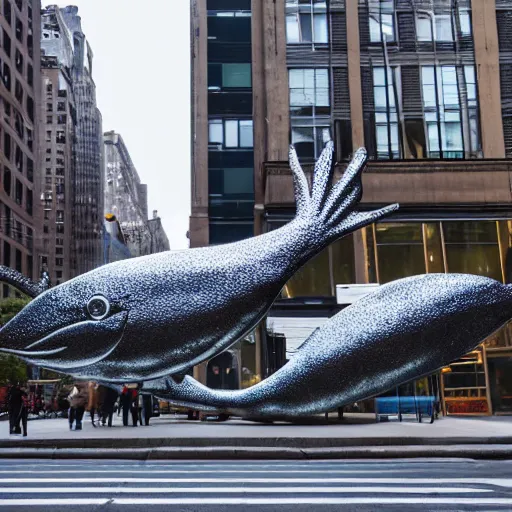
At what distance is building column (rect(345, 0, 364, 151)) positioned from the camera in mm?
29328

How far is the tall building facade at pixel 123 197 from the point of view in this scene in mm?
130000

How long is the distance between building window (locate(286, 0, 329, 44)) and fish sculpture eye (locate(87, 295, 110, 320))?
19238 millimetres

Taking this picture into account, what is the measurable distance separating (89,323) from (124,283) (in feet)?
3.08

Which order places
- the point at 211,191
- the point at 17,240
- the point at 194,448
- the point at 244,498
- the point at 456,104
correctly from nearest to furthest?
the point at 244,498, the point at 194,448, the point at 456,104, the point at 211,191, the point at 17,240

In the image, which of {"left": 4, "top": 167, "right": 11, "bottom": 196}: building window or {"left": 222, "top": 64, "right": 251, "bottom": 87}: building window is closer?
{"left": 222, "top": 64, "right": 251, "bottom": 87}: building window

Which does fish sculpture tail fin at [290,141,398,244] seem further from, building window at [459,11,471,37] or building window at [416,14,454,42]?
building window at [459,11,471,37]

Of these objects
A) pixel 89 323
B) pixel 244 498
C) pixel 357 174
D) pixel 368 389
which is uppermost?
pixel 357 174

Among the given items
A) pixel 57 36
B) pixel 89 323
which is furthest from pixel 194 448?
pixel 57 36

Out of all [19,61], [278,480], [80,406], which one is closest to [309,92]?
[80,406]

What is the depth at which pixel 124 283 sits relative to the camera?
14.2m

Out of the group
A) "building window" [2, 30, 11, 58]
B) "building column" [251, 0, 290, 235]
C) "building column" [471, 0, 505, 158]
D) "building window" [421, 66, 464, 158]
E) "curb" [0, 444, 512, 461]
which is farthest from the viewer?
"building window" [2, 30, 11, 58]

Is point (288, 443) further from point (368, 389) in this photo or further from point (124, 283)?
point (124, 283)

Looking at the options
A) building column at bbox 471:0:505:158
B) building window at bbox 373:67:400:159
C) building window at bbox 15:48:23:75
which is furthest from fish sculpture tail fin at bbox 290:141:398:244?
building window at bbox 15:48:23:75

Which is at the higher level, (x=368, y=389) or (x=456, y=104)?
(x=456, y=104)
